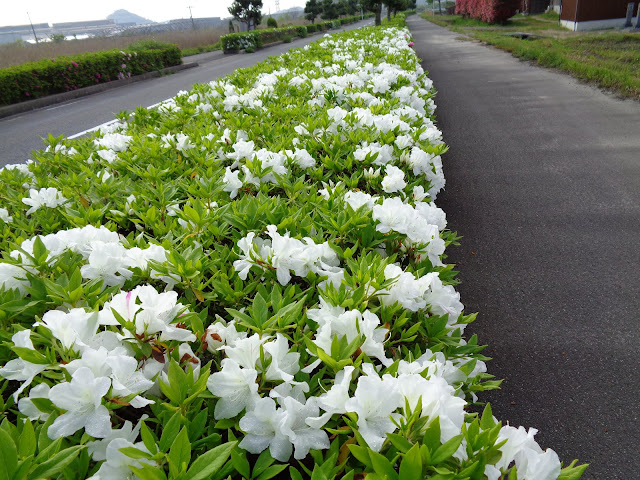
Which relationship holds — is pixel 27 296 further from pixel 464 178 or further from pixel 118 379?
pixel 464 178

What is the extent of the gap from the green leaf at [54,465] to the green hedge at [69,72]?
48.0 ft

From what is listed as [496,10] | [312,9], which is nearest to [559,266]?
[496,10]

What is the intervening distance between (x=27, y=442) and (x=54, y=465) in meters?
0.08

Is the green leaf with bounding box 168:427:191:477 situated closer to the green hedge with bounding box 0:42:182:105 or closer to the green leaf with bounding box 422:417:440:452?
the green leaf with bounding box 422:417:440:452

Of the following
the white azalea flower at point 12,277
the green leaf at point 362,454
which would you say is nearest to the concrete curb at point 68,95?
the white azalea flower at point 12,277

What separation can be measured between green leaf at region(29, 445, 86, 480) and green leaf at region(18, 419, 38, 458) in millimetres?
→ 55

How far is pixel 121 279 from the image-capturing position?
1.38 m

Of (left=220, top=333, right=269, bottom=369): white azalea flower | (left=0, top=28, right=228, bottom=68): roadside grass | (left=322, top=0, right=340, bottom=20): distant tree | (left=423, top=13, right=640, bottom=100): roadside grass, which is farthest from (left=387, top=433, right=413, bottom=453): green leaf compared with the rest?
(left=322, top=0, right=340, bottom=20): distant tree

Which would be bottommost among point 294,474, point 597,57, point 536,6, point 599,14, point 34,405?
point 597,57

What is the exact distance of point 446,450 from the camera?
0.82 meters

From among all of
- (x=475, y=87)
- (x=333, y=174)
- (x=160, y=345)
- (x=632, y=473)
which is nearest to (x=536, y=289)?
(x=632, y=473)

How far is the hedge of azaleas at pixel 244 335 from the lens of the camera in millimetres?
855

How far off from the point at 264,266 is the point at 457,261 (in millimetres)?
2857

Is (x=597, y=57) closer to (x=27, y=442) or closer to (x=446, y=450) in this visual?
(x=446, y=450)
